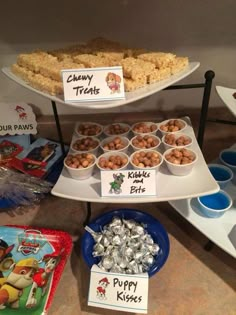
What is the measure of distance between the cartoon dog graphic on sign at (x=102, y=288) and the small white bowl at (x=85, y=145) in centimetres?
32

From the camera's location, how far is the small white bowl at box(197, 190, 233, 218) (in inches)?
32.3

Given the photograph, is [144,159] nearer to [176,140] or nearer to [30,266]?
[176,140]

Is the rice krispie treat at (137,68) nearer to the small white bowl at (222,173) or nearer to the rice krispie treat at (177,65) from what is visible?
the rice krispie treat at (177,65)

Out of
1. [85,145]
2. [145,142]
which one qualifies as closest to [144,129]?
[145,142]

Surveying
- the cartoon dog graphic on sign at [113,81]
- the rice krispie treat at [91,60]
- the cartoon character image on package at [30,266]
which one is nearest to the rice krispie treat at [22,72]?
the rice krispie treat at [91,60]

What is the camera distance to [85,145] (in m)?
0.83

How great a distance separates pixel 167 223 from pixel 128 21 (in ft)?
2.20

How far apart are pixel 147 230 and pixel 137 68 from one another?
0.43m

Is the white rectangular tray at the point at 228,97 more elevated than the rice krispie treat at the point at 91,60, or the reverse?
the rice krispie treat at the point at 91,60

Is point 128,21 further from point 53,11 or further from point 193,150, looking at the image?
point 193,150

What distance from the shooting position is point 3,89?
1.19 metres

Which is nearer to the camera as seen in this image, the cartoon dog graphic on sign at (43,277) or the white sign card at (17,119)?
the cartoon dog graphic on sign at (43,277)

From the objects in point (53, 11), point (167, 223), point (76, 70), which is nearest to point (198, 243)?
point (167, 223)

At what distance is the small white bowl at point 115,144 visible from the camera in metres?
0.81
